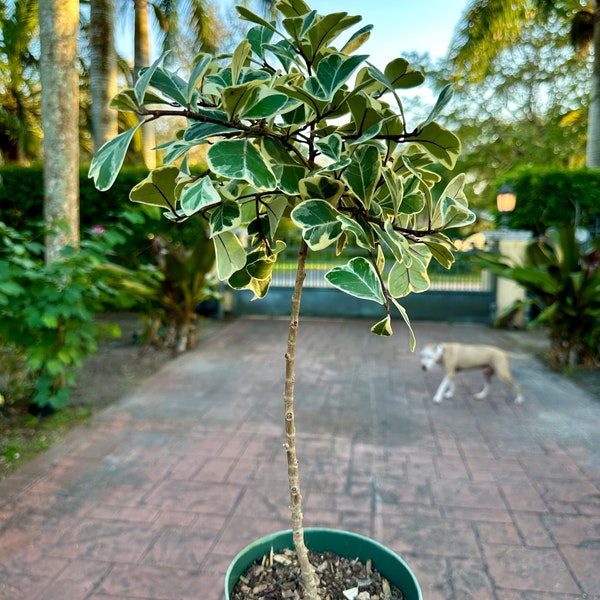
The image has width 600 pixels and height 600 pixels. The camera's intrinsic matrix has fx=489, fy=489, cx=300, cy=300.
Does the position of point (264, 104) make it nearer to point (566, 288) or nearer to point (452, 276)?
point (566, 288)

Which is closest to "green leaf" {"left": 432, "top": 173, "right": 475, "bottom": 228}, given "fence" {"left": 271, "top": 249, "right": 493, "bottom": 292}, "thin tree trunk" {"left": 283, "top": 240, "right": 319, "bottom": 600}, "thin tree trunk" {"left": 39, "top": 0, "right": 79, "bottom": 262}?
"thin tree trunk" {"left": 283, "top": 240, "right": 319, "bottom": 600}

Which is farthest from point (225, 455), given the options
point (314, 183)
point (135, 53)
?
point (135, 53)

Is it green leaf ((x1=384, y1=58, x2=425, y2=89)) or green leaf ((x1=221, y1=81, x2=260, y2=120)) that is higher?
green leaf ((x1=384, y1=58, x2=425, y2=89))

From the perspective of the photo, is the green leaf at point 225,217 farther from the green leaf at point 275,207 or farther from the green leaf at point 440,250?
the green leaf at point 440,250

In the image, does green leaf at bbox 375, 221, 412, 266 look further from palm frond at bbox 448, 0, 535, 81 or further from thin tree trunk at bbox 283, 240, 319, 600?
palm frond at bbox 448, 0, 535, 81

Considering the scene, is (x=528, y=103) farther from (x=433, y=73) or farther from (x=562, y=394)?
(x=562, y=394)

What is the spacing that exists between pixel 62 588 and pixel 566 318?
17.7 feet

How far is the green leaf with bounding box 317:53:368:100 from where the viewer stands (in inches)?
38.0

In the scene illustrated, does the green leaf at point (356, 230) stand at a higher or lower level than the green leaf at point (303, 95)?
lower

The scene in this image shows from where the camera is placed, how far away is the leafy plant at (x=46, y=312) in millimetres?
3279

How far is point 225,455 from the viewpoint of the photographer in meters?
3.47

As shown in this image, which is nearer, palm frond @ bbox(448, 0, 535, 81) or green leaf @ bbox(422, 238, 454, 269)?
green leaf @ bbox(422, 238, 454, 269)

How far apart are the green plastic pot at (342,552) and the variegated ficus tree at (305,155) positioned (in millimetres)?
220

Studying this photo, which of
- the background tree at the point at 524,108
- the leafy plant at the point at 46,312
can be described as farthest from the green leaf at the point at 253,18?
the background tree at the point at 524,108
